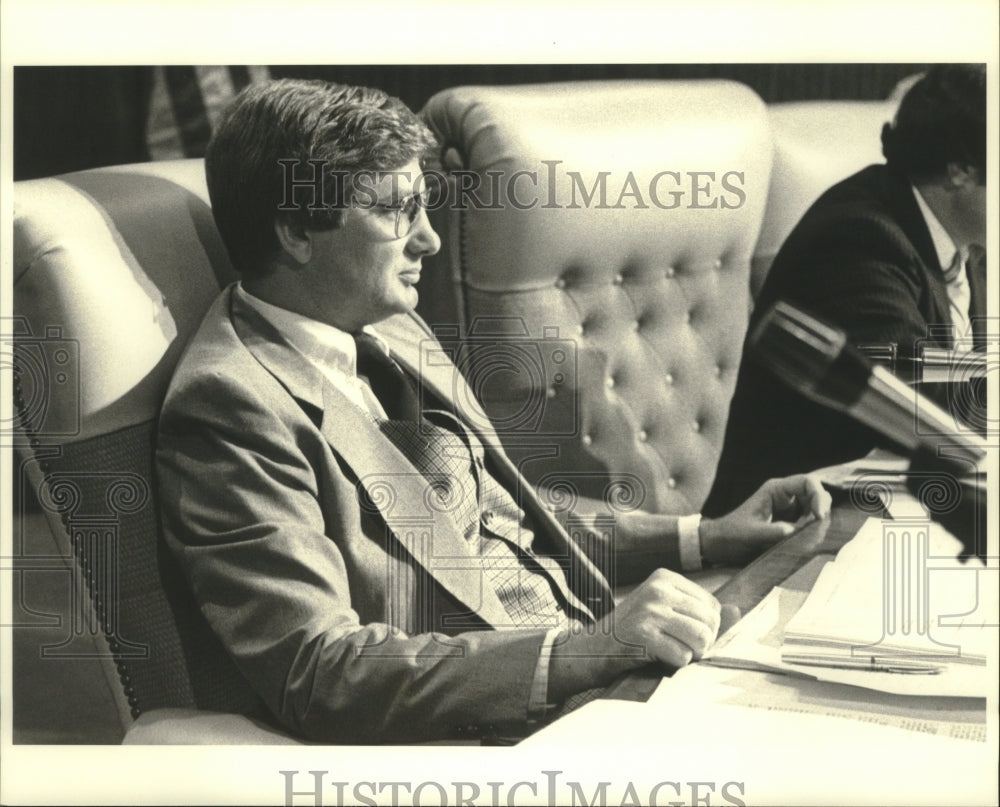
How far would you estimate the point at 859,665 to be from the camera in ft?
6.64

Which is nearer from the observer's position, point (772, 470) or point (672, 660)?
point (672, 660)

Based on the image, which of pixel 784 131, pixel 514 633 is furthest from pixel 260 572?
pixel 784 131

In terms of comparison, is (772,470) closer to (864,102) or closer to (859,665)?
(859,665)

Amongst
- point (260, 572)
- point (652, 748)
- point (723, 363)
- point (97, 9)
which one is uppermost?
point (97, 9)

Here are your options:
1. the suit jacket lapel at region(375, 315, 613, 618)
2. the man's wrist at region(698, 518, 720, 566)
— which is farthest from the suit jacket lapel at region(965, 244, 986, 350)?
the suit jacket lapel at region(375, 315, 613, 618)

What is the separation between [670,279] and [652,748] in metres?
0.82

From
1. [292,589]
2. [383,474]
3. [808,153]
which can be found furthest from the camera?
[808,153]

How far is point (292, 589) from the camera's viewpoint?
1897 mm

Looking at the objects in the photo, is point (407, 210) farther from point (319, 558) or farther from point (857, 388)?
point (857, 388)
